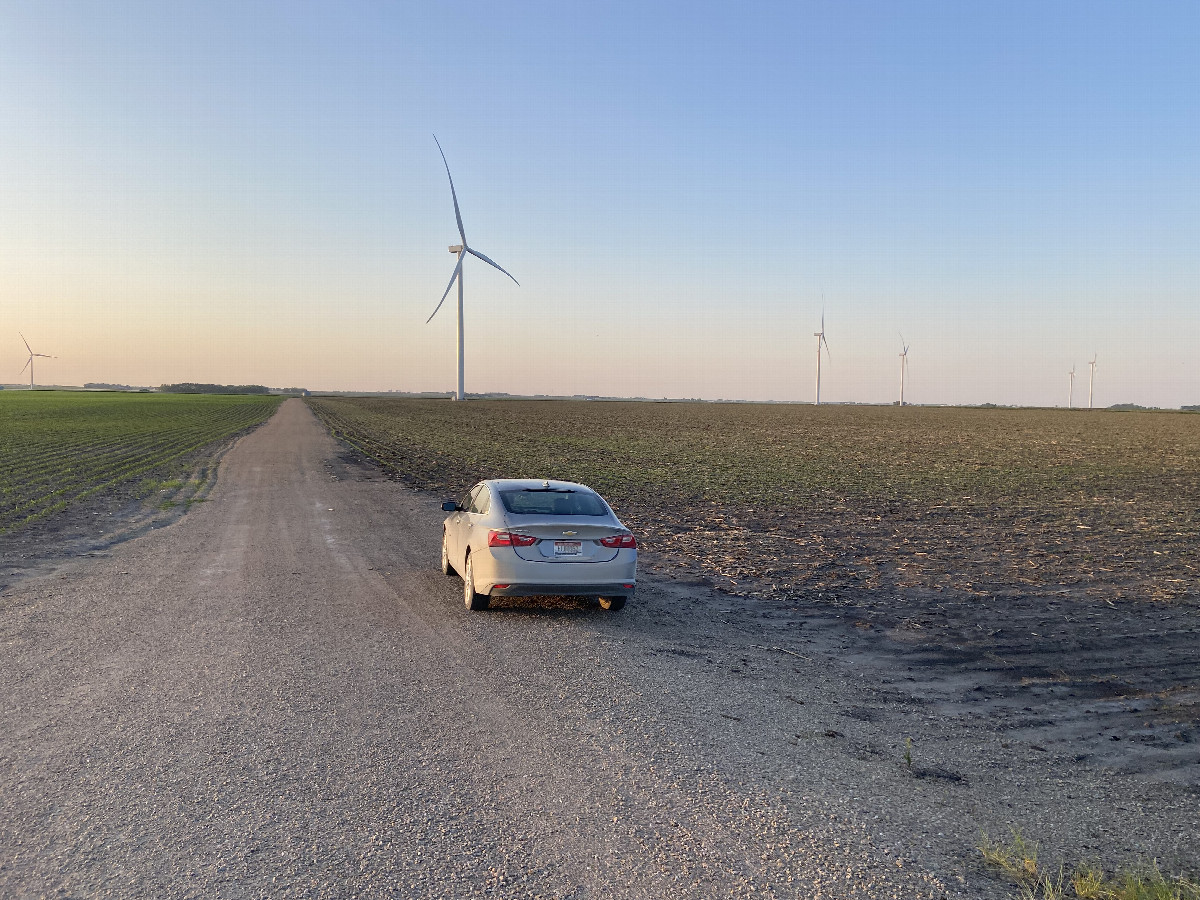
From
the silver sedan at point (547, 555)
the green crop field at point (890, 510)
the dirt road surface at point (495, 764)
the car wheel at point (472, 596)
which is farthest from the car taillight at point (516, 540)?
the green crop field at point (890, 510)

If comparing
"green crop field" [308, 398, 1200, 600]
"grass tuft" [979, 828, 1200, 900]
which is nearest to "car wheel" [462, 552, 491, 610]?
"green crop field" [308, 398, 1200, 600]

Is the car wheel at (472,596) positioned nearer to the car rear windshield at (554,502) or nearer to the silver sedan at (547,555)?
the silver sedan at (547,555)

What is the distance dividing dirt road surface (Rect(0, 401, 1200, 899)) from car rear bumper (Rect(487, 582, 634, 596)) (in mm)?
372

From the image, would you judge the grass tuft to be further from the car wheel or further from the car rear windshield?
the car wheel

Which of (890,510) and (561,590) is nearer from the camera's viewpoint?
(561,590)

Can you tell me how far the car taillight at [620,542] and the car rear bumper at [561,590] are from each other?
0.42m

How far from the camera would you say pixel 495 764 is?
5918 millimetres

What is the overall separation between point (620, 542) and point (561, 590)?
850 mm

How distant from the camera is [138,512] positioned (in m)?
19.6

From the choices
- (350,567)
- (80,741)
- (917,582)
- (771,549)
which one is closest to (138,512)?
(350,567)

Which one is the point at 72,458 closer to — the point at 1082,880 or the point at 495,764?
the point at 495,764

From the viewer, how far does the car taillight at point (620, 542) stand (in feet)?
33.1

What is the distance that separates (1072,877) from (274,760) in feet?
15.6

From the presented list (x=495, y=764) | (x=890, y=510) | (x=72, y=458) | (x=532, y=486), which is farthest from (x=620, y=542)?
(x=72, y=458)
